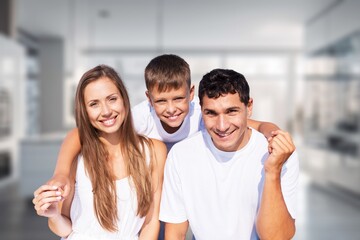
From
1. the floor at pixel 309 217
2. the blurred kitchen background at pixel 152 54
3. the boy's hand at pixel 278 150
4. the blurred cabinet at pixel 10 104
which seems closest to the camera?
the boy's hand at pixel 278 150

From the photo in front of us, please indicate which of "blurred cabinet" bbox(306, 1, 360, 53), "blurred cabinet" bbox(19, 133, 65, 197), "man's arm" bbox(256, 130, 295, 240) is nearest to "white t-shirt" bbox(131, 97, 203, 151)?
"man's arm" bbox(256, 130, 295, 240)

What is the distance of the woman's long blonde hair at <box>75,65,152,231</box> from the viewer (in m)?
1.53

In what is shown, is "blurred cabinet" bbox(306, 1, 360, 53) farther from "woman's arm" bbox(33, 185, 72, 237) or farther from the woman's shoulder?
"woman's arm" bbox(33, 185, 72, 237)

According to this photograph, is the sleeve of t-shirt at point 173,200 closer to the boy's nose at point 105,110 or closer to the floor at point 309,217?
the boy's nose at point 105,110

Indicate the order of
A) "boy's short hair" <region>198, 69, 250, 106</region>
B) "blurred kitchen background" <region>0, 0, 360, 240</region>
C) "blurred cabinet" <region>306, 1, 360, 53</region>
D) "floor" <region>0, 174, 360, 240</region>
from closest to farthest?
"boy's short hair" <region>198, 69, 250, 106</region> < "floor" <region>0, 174, 360, 240</region> < "blurred kitchen background" <region>0, 0, 360, 240</region> < "blurred cabinet" <region>306, 1, 360, 53</region>

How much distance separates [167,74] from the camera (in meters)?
1.61

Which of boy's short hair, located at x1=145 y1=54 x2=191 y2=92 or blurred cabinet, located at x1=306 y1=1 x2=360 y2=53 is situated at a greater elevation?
blurred cabinet, located at x1=306 y1=1 x2=360 y2=53

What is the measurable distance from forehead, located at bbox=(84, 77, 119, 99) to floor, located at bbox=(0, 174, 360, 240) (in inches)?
94.1

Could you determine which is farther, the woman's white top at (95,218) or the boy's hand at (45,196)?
the woman's white top at (95,218)

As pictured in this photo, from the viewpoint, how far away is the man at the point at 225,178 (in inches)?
54.7

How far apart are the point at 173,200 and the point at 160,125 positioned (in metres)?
0.46

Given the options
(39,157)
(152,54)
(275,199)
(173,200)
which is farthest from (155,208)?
(152,54)

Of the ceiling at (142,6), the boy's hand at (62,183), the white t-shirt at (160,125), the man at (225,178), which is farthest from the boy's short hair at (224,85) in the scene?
the ceiling at (142,6)

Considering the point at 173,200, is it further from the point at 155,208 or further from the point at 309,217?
the point at 309,217
